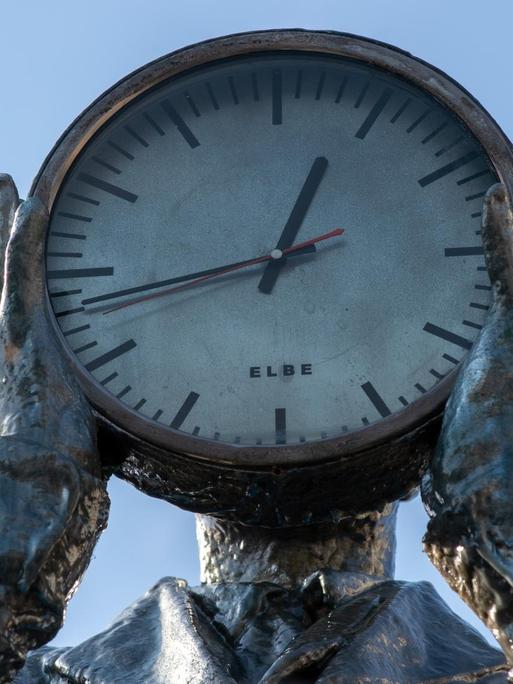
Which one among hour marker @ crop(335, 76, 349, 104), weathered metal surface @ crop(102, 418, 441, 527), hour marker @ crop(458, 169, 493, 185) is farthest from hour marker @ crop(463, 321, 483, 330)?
hour marker @ crop(335, 76, 349, 104)

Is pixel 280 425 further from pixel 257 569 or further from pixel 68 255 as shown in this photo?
pixel 68 255

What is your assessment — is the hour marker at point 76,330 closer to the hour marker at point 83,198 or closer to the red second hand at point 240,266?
the red second hand at point 240,266

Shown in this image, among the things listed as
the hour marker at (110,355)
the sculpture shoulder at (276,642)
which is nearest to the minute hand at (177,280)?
the hour marker at (110,355)

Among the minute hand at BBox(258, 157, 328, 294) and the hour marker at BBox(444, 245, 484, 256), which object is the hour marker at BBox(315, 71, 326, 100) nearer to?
the minute hand at BBox(258, 157, 328, 294)

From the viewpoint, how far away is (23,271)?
4.60 meters

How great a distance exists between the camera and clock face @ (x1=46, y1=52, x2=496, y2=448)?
459 cm

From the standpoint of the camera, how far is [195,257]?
4.80 metres

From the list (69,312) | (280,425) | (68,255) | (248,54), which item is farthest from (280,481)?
(248,54)

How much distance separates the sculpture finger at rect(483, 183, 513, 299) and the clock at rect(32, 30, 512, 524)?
0.48ft

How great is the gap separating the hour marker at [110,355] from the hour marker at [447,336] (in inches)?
23.0

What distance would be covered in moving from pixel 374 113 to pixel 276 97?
0.22 meters

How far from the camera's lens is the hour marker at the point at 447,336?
456 cm

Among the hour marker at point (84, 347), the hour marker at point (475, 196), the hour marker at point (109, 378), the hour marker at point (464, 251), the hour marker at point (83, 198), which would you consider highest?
the hour marker at point (83, 198)

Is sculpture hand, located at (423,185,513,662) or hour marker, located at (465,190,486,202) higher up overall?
hour marker, located at (465,190,486,202)
